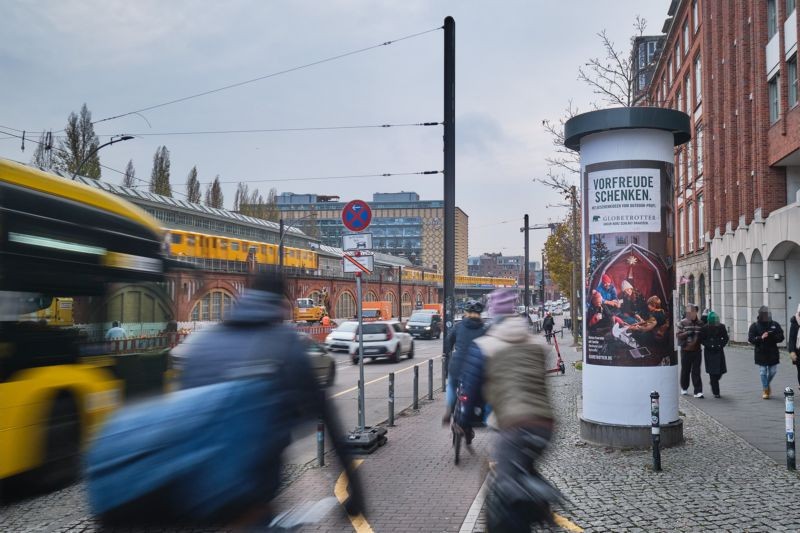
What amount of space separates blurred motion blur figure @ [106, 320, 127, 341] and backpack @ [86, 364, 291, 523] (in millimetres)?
6486

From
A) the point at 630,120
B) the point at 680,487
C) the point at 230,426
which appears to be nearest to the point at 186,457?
the point at 230,426

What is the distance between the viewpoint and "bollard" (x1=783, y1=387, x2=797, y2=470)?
7.26 meters

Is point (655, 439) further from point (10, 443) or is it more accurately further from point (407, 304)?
point (407, 304)

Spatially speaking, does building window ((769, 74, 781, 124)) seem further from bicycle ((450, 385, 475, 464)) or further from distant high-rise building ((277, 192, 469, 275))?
distant high-rise building ((277, 192, 469, 275))

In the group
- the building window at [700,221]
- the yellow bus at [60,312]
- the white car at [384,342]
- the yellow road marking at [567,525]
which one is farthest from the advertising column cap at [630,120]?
the building window at [700,221]

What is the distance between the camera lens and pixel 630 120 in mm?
9039

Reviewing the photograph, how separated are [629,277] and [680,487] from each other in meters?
2.95

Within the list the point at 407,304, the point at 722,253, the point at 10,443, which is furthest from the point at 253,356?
the point at 407,304

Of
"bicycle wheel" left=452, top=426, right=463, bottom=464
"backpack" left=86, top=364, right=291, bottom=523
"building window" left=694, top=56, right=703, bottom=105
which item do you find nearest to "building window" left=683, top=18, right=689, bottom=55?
"building window" left=694, top=56, right=703, bottom=105

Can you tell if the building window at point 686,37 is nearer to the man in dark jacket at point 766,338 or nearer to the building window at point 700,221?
the building window at point 700,221

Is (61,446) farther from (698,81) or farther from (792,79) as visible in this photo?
(698,81)

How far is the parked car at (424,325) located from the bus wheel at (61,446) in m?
38.7

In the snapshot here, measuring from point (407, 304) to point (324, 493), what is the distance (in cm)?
9561

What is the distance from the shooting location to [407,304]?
4035 inches
